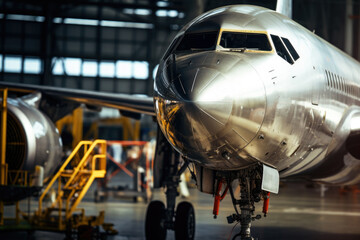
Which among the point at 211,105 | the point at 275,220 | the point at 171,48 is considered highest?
the point at 171,48

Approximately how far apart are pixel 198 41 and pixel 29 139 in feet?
15.6

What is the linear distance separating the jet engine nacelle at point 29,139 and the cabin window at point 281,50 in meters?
5.24

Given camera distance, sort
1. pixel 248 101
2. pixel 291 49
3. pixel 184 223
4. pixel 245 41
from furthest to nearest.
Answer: pixel 184 223, pixel 291 49, pixel 245 41, pixel 248 101

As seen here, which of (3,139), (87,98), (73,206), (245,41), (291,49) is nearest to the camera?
(245,41)

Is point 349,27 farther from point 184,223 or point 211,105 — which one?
point 211,105

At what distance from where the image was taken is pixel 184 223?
32.8 feet

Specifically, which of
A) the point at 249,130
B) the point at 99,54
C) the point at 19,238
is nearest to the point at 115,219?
the point at 19,238

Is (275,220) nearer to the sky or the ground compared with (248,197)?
nearer to the ground

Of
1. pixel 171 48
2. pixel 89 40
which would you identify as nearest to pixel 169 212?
pixel 171 48

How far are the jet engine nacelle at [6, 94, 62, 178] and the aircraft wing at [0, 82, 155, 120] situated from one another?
33 centimetres

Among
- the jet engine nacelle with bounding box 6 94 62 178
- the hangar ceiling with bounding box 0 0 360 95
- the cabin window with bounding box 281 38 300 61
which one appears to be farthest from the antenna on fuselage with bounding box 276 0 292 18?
the hangar ceiling with bounding box 0 0 360 95

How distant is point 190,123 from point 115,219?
9.29 metres

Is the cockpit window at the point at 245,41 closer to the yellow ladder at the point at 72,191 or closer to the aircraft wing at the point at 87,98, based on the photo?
the aircraft wing at the point at 87,98

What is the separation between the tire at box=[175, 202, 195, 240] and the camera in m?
9.85
